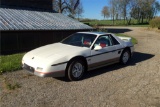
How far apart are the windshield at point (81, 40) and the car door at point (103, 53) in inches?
9.1

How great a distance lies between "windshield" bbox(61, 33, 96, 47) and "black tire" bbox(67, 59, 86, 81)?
867 mm

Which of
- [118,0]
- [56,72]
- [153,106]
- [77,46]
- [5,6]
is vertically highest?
[118,0]

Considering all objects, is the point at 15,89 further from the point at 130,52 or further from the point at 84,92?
the point at 130,52

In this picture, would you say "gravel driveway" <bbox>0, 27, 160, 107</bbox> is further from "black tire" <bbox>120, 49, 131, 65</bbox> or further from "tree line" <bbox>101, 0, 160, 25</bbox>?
"tree line" <bbox>101, 0, 160, 25</bbox>

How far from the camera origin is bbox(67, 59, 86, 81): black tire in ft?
20.5

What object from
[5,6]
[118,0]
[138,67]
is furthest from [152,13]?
[138,67]

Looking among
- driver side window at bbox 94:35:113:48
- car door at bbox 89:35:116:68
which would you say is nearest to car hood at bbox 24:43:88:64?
car door at bbox 89:35:116:68

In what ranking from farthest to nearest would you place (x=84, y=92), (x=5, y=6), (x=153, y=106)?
1. (x=5, y=6)
2. (x=84, y=92)
3. (x=153, y=106)

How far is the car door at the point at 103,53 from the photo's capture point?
699 cm

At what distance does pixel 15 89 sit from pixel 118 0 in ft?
187

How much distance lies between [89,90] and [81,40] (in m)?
2.34

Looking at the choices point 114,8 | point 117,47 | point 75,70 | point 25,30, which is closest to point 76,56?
Answer: point 75,70

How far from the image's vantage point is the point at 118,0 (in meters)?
59.0

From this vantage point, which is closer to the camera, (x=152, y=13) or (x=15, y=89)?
(x=15, y=89)
